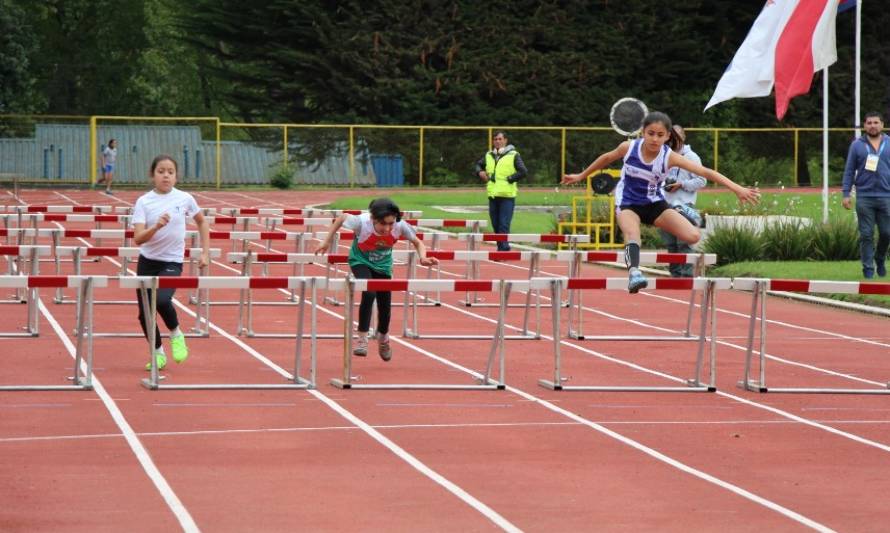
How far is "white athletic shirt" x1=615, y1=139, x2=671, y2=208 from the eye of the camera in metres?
12.8

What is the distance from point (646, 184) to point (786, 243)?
1148 cm

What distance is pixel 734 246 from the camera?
23562 mm

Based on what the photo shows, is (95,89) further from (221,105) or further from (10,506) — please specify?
(10,506)

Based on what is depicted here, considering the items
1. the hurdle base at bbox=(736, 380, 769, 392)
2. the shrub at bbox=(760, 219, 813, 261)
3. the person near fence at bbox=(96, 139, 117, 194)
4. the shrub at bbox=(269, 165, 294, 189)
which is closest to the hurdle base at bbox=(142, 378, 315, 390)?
the hurdle base at bbox=(736, 380, 769, 392)

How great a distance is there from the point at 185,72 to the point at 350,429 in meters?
75.0

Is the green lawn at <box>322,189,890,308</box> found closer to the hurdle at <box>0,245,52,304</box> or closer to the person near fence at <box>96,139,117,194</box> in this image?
the person near fence at <box>96,139,117,194</box>

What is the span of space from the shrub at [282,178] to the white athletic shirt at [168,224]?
129 ft

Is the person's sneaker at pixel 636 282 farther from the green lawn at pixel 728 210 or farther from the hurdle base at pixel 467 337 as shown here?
the green lawn at pixel 728 210

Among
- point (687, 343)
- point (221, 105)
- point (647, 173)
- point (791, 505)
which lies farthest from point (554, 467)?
point (221, 105)

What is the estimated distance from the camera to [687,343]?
15.7 meters

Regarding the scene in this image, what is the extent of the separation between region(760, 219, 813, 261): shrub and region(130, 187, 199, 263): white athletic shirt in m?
12.7

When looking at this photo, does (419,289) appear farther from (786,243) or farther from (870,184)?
(786,243)

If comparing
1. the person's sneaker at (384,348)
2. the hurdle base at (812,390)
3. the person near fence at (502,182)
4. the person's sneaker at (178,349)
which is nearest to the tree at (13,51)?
the person near fence at (502,182)

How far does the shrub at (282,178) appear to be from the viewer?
2047 inches
